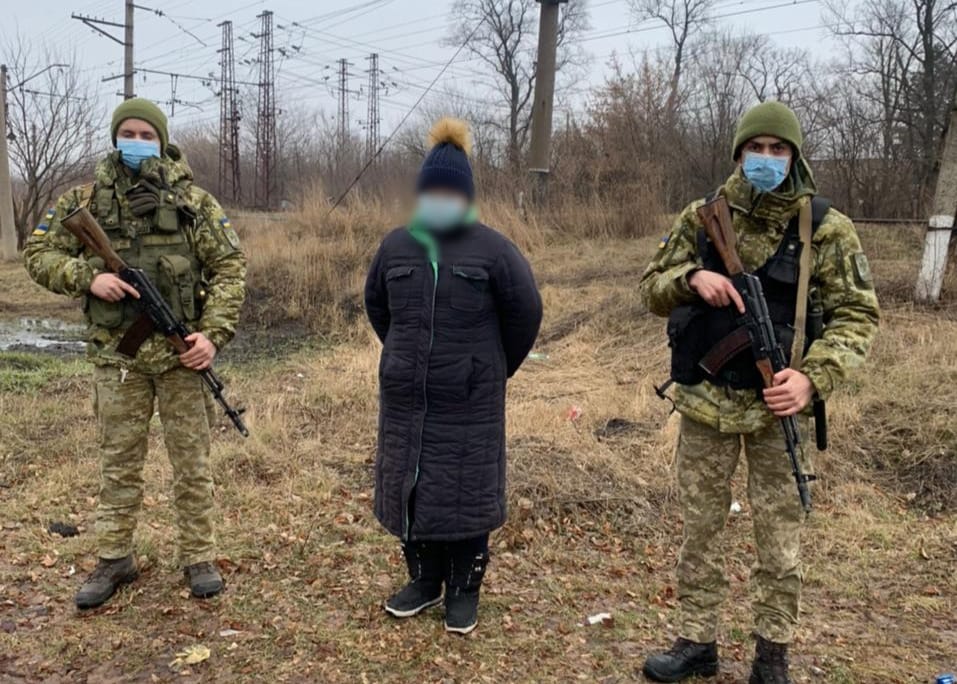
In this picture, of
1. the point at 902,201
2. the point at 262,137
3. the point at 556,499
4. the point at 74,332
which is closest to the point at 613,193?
the point at 902,201

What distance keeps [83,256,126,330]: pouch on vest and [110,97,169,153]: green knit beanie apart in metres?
0.53

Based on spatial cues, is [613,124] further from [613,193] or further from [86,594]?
[86,594]

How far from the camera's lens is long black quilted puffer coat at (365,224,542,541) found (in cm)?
280

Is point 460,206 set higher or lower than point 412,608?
higher

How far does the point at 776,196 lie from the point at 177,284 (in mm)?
2458

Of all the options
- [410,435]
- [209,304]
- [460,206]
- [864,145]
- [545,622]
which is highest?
[864,145]

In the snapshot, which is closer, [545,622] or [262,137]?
[545,622]

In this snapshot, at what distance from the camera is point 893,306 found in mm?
7680

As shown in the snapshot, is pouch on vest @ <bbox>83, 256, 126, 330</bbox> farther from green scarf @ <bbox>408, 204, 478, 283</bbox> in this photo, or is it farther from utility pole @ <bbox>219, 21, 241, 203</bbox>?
utility pole @ <bbox>219, 21, 241, 203</bbox>

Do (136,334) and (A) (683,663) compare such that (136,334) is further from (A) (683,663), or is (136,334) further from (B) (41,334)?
(B) (41,334)

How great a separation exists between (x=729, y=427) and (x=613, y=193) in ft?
41.3

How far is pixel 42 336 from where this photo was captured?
10836mm

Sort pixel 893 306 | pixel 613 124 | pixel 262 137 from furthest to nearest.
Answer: pixel 262 137, pixel 613 124, pixel 893 306

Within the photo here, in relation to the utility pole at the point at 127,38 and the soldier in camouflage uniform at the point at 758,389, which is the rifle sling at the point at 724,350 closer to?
the soldier in camouflage uniform at the point at 758,389
